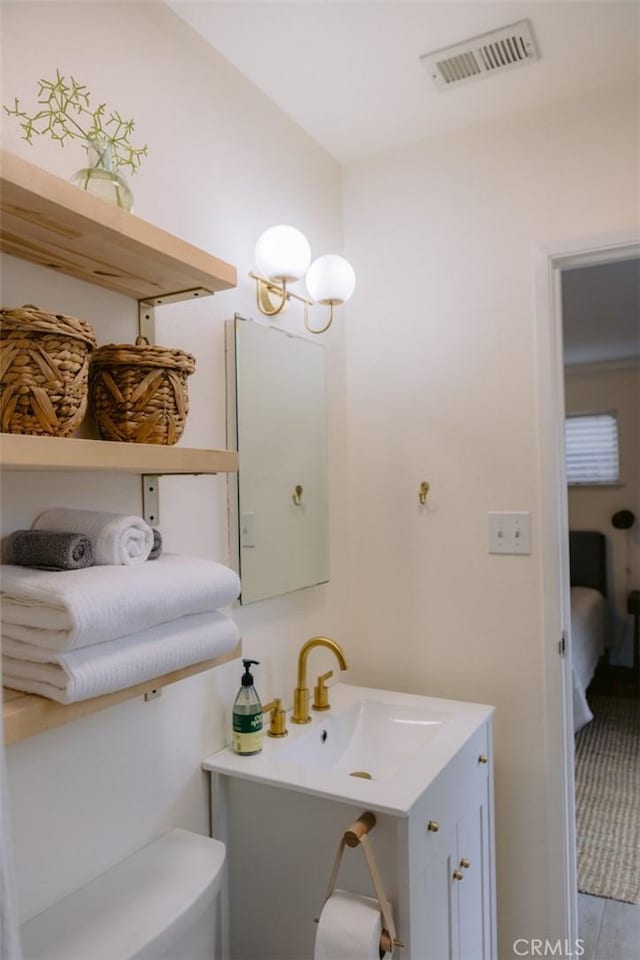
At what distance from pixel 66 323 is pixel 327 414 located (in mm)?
1134

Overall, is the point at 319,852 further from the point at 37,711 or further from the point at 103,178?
the point at 103,178

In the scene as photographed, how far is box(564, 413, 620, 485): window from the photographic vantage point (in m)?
4.77

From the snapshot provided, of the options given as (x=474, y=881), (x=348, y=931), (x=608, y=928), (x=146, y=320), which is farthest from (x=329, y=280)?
(x=608, y=928)

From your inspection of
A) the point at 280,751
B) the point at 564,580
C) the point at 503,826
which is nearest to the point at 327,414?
the point at 564,580

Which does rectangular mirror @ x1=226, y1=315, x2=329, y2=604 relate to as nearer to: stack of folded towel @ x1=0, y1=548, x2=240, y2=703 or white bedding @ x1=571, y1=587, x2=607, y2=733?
stack of folded towel @ x1=0, y1=548, x2=240, y2=703

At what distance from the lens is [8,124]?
3.31ft

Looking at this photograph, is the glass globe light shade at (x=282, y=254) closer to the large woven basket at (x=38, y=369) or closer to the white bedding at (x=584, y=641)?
the large woven basket at (x=38, y=369)

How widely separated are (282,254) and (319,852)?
4.18 ft

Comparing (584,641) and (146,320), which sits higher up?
(146,320)

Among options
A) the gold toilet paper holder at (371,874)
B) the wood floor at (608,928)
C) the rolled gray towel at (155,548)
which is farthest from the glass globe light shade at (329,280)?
the wood floor at (608,928)

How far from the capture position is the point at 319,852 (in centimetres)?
128

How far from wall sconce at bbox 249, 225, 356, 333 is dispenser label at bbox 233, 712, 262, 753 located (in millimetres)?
934

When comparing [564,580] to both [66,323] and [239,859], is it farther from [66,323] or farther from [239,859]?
[66,323]
